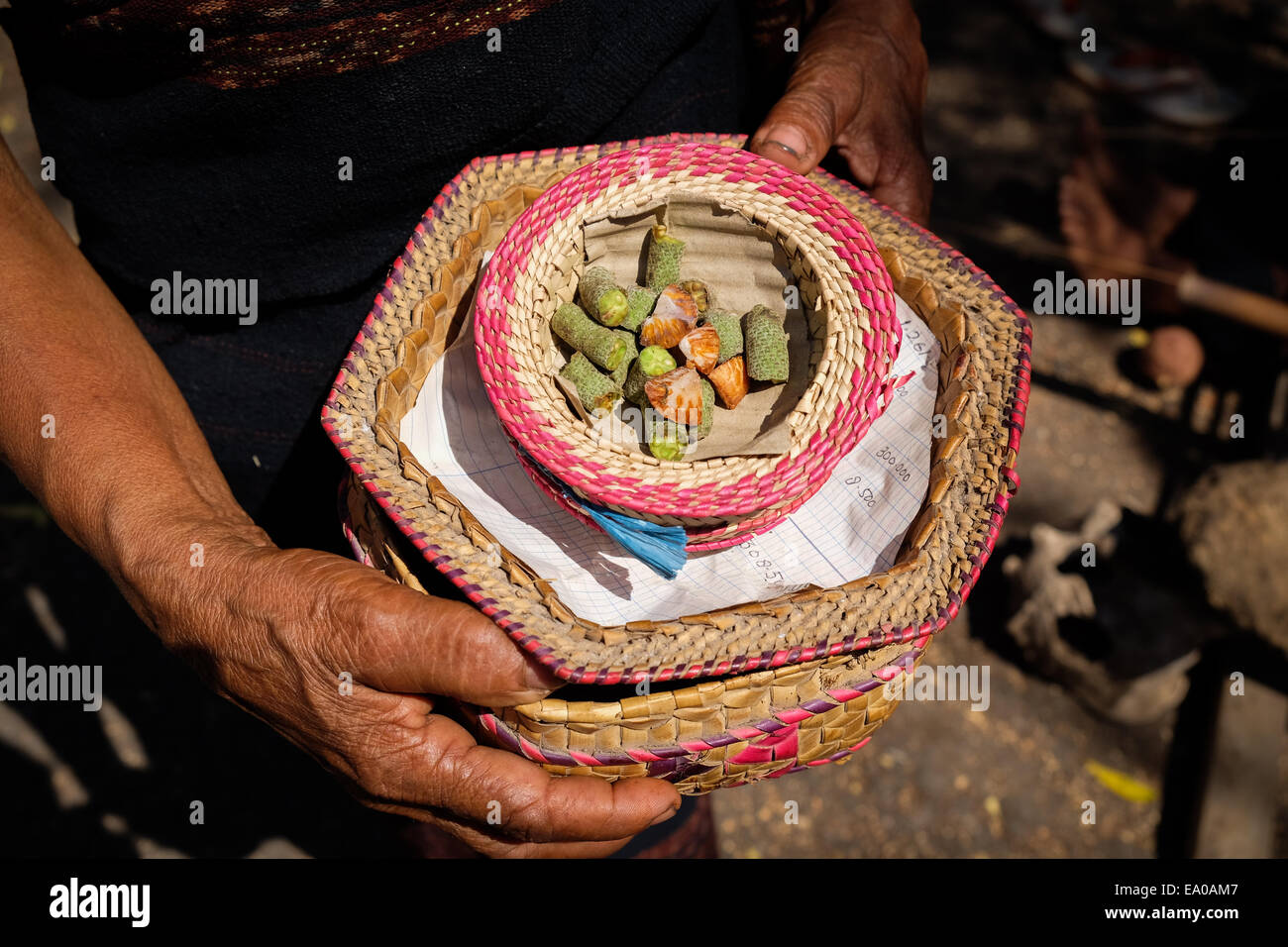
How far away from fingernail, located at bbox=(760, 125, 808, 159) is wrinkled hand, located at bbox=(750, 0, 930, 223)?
0.03 m

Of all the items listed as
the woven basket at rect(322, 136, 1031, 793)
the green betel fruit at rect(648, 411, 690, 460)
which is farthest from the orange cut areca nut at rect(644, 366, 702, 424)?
the woven basket at rect(322, 136, 1031, 793)

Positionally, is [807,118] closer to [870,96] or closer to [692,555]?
[870,96]

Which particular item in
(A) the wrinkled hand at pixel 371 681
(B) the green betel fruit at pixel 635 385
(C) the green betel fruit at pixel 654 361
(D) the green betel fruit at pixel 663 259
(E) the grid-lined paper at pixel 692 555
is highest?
(D) the green betel fruit at pixel 663 259

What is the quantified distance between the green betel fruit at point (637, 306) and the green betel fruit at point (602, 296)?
0.06 ft

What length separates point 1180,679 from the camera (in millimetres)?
3025

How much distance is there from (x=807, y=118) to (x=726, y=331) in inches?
15.1

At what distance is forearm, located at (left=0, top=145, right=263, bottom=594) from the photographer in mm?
1421

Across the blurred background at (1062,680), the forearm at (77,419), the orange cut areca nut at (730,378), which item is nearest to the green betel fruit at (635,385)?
the orange cut areca nut at (730,378)

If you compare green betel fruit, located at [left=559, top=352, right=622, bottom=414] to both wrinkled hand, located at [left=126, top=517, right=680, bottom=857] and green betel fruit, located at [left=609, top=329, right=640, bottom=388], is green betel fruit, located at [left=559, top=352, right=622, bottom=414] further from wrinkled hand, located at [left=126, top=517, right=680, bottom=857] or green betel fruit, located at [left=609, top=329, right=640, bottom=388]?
wrinkled hand, located at [left=126, top=517, right=680, bottom=857]

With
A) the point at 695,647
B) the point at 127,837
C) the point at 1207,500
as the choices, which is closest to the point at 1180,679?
the point at 1207,500

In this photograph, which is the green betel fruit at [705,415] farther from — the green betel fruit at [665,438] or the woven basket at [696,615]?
the woven basket at [696,615]

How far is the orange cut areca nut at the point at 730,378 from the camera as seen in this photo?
158 cm
